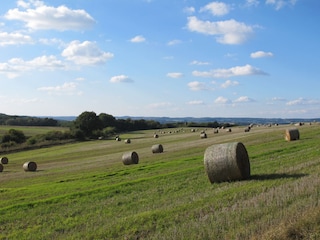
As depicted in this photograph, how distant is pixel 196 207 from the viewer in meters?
10.6

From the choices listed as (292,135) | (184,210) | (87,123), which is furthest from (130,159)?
(87,123)

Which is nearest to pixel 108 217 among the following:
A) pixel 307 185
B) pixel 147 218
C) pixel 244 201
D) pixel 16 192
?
pixel 147 218

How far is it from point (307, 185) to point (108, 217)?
17.9 ft

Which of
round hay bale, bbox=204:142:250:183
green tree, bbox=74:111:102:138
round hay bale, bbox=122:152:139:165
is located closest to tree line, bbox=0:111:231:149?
green tree, bbox=74:111:102:138

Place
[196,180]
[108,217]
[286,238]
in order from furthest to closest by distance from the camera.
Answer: [196,180] → [108,217] → [286,238]

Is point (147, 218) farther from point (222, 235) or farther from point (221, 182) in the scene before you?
point (221, 182)

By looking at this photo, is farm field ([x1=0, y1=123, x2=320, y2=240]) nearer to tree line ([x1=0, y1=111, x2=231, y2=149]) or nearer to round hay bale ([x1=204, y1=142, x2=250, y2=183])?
round hay bale ([x1=204, y1=142, x2=250, y2=183])

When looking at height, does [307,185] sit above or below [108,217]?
above

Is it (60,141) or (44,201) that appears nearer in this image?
(44,201)

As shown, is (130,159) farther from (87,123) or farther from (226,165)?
(87,123)

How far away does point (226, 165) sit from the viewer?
50.2ft

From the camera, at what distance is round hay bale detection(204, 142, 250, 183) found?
15.2m

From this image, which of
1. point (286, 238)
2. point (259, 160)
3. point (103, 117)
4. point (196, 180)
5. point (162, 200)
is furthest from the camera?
point (103, 117)

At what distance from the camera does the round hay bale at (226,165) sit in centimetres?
1517
